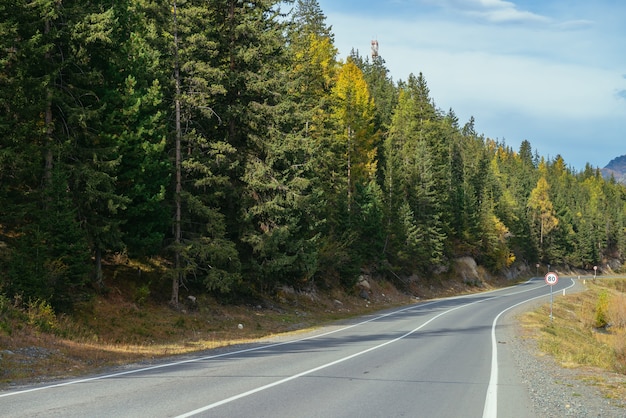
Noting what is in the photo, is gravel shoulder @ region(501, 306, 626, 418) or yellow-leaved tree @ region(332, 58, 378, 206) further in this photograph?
yellow-leaved tree @ region(332, 58, 378, 206)

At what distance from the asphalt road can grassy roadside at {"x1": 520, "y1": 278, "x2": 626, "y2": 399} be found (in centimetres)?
193

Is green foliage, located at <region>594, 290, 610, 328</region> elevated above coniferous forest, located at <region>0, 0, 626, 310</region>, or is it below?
below

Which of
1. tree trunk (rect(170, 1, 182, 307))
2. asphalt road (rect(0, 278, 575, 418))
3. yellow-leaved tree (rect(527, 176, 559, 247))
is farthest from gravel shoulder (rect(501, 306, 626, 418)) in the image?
yellow-leaved tree (rect(527, 176, 559, 247))

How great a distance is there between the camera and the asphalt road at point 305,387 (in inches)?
310

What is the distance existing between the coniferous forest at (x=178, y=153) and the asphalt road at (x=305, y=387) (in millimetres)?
7340

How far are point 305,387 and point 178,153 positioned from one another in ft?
54.1

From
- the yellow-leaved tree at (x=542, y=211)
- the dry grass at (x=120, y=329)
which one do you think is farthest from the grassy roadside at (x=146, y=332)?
the yellow-leaved tree at (x=542, y=211)

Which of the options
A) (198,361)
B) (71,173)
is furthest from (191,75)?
(198,361)

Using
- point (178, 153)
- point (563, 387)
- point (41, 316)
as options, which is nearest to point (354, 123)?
point (178, 153)

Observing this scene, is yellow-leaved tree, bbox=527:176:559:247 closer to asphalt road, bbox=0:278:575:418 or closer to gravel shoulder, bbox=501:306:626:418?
gravel shoulder, bbox=501:306:626:418

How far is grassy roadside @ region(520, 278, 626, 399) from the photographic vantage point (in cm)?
1281

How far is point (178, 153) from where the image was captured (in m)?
23.8

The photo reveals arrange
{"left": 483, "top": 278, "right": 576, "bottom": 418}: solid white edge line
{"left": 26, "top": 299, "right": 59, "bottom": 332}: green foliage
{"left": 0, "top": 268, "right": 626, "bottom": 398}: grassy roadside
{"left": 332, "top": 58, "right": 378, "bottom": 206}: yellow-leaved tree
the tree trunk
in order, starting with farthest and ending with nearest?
{"left": 332, "top": 58, "right": 378, "bottom": 206}: yellow-leaved tree
the tree trunk
{"left": 26, "top": 299, "right": 59, "bottom": 332}: green foliage
{"left": 0, "top": 268, "right": 626, "bottom": 398}: grassy roadside
{"left": 483, "top": 278, "right": 576, "bottom": 418}: solid white edge line

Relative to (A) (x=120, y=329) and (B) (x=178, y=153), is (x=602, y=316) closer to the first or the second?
(B) (x=178, y=153)
